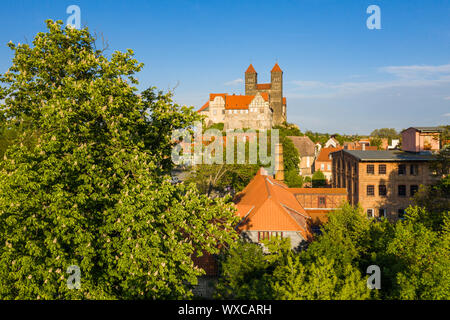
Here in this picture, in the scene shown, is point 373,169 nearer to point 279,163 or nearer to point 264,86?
point 279,163

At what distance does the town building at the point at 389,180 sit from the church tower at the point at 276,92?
11703 cm

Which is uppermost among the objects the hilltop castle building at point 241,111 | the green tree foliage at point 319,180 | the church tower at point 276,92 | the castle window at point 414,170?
the church tower at point 276,92

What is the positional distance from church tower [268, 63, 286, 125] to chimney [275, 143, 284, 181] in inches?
3653

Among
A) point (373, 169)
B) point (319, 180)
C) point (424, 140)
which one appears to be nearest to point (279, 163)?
point (319, 180)

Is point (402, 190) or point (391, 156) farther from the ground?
point (391, 156)

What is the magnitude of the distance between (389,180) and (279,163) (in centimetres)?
2658

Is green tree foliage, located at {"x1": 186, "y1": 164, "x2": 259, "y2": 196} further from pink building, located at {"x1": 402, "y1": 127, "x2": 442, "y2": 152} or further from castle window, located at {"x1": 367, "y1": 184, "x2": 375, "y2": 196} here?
pink building, located at {"x1": 402, "y1": 127, "x2": 442, "y2": 152}

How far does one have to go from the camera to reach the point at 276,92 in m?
172

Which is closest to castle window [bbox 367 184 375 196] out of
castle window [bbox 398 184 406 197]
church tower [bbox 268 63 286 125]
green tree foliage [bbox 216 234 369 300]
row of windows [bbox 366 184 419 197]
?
row of windows [bbox 366 184 419 197]

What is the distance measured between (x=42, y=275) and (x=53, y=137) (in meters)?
5.58

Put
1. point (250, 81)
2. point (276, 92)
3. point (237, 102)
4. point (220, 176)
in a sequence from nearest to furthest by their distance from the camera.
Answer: point (220, 176) < point (237, 102) < point (276, 92) < point (250, 81)

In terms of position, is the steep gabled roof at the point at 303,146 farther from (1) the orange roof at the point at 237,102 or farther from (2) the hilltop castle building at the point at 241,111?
(1) the orange roof at the point at 237,102

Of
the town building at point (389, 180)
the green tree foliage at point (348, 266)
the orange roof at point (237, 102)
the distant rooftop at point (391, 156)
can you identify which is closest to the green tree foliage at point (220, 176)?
the distant rooftop at point (391, 156)

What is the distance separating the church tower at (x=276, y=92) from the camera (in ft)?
550
